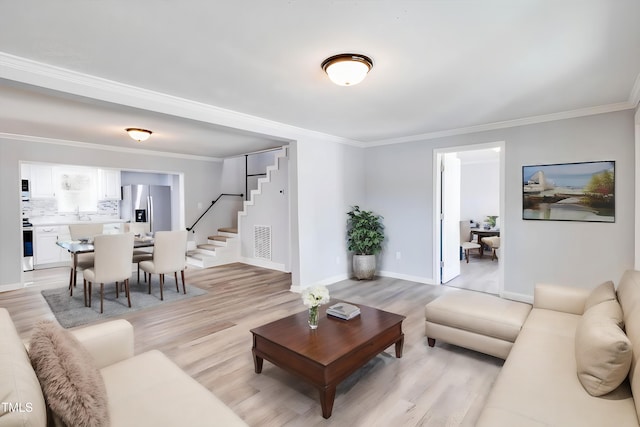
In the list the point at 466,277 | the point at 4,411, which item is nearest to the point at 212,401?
the point at 4,411

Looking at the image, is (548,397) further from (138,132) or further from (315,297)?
(138,132)

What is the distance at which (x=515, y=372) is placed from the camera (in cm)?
173

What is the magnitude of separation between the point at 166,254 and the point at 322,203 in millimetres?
2466

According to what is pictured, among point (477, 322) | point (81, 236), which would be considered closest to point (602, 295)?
point (477, 322)

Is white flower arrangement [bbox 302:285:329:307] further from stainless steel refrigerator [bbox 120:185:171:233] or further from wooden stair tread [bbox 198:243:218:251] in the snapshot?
stainless steel refrigerator [bbox 120:185:171:233]

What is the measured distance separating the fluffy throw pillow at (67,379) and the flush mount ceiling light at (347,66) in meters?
2.31

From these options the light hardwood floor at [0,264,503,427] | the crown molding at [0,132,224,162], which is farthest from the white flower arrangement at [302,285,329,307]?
the crown molding at [0,132,224,162]

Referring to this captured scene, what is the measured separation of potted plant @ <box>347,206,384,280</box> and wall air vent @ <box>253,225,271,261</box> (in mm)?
1820

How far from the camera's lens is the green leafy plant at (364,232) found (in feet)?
17.7

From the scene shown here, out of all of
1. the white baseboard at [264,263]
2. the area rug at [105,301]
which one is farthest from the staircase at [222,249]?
the area rug at [105,301]

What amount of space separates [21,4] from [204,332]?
2.93 meters

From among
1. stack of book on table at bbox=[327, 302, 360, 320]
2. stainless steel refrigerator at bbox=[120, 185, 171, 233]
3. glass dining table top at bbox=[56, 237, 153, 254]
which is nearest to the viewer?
stack of book on table at bbox=[327, 302, 360, 320]

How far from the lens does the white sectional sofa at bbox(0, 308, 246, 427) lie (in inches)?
38.3

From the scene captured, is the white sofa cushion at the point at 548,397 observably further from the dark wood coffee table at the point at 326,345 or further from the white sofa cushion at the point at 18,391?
the white sofa cushion at the point at 18,391
